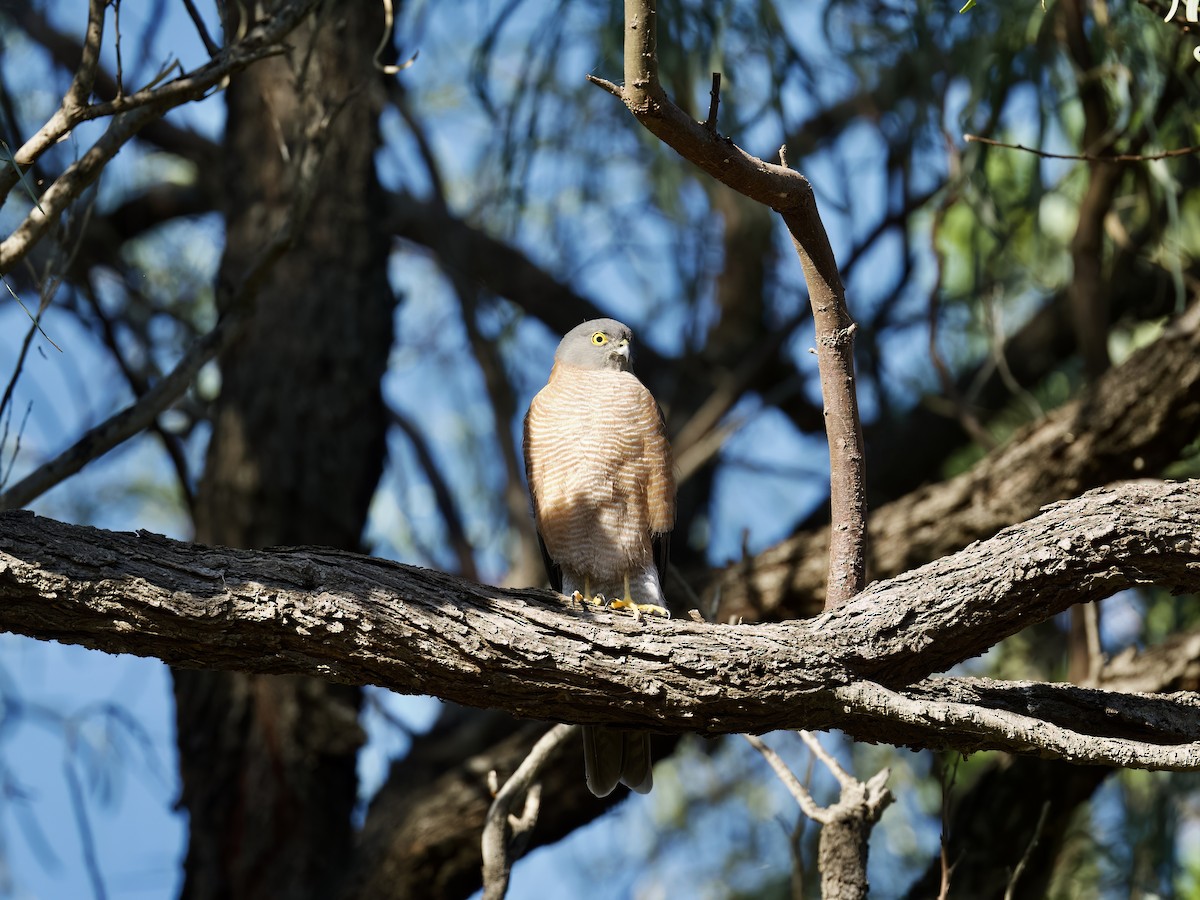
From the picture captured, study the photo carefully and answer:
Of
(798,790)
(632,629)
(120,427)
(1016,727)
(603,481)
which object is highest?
(603,481)

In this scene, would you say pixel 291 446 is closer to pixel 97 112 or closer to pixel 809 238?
pixel 97 112

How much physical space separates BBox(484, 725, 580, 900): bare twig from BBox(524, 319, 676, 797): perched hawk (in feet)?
2.19

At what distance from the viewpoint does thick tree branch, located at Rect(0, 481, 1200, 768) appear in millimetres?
2508

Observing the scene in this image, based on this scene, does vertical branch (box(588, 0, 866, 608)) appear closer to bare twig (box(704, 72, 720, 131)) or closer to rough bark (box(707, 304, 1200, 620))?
bare twig (box(704, 72, 720, 131))

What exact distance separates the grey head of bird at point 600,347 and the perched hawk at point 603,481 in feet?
0.36

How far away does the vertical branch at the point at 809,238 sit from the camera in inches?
91.7

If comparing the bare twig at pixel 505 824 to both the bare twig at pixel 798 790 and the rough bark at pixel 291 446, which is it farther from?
the rough bark at pixel 291 446

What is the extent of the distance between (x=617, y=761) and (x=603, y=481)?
985 millimetres

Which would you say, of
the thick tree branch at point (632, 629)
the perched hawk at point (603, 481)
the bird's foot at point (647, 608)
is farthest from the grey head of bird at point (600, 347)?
the thick tree branch at point (632, 629)

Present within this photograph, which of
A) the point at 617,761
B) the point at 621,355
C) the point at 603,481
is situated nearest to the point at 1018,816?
the point at 617,761

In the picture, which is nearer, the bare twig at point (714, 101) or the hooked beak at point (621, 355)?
the bare twig at point (714, 101)

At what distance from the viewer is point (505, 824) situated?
378 cm

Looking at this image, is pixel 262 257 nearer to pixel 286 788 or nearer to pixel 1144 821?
Answer: pixel 286 788

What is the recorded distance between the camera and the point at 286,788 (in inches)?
203
